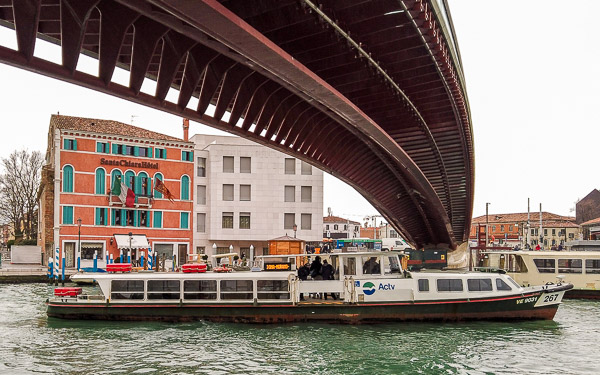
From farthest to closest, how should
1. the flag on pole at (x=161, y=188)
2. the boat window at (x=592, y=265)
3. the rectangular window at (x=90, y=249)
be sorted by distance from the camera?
the flag on pole at (x=161, y=188) → the rectangular window at (x=90, y=249) → the boat window at (x=592, y=265)

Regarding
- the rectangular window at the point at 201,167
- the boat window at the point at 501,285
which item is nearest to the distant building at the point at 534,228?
the rectangular window at the point at 201,167

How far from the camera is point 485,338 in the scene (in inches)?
659

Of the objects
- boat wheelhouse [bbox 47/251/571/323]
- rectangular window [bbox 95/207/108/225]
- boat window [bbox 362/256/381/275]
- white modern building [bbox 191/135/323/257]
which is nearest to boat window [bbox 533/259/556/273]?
boat wheelhouse [bbox 47/251/571/323]

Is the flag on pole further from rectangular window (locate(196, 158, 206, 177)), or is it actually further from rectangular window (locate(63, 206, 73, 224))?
rectangular window (locate(63, 206, 73, 224))

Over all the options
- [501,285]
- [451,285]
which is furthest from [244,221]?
[501,285]

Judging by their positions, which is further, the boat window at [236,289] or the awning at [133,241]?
the awning at [133,241]

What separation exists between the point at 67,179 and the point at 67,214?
232cm

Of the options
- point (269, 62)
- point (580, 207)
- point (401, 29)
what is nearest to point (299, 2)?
point (269, 62)

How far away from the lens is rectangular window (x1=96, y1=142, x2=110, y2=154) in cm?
4144

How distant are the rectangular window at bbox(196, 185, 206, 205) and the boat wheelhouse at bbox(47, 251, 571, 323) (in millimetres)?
27486

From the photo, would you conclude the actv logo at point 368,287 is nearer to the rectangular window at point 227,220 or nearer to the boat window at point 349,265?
the boat window at point 349,265

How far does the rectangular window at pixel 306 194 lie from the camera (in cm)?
4872

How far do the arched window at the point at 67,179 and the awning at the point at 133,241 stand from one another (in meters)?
4.40

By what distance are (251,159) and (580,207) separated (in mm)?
66952
